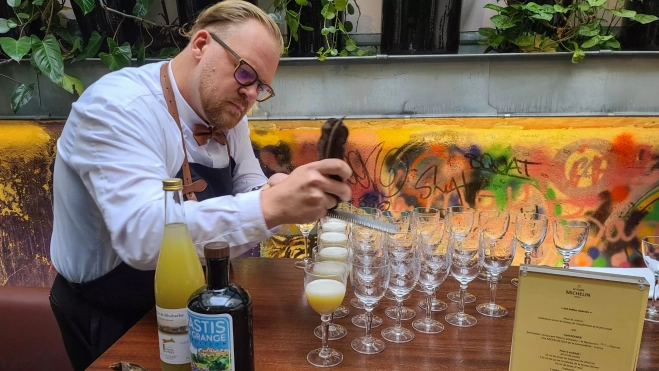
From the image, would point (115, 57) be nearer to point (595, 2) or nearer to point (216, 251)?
point (216, 251)

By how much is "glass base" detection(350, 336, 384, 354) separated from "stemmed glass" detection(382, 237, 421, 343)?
0.03m

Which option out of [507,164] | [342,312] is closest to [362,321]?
[342,312]

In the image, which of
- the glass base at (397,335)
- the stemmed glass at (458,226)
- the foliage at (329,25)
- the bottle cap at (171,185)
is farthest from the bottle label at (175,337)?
the foliage at (329,25)

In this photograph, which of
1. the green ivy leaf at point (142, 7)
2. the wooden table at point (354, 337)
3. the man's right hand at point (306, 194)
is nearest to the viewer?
the wooden table at point (354, 337)

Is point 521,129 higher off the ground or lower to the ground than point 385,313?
higher

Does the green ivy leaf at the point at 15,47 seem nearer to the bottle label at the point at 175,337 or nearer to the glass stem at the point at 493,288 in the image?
the bottle label at the point at 175,337

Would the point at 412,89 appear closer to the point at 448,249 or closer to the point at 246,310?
the point at 448,249

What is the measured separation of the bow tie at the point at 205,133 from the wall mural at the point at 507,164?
2.58 feet

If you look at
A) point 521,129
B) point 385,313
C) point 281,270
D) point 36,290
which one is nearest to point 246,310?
point 385,313

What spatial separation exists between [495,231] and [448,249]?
0.97 ft

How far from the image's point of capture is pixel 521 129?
7.50 feet

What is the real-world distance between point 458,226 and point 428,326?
38 centimetres

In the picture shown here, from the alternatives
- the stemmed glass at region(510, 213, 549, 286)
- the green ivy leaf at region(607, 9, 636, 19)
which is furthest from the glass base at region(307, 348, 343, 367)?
the green ivy leaf at region(607, 9, 636, 19)

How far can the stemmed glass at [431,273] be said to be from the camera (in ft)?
3.80
